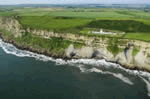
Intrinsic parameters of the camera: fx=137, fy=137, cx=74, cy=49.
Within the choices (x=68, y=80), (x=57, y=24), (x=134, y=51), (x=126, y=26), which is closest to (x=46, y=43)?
(x=57, y=24)

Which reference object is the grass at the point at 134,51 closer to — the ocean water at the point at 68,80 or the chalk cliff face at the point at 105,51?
the chalk cliff face at the point at 105,51

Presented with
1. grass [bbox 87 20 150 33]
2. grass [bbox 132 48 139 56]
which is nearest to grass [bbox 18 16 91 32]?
grass [bbox 87 20 150 33]

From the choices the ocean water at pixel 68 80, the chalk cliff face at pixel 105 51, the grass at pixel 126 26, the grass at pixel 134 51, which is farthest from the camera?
the grass at pixel 126 26

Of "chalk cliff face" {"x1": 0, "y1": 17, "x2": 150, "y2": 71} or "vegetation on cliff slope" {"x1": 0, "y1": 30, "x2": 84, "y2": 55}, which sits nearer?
"chalk cliff face" {"x1": 0, "y1": 17, "x2": 150, "y2": 71}

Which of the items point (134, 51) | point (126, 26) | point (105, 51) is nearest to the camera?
point (134, 51)

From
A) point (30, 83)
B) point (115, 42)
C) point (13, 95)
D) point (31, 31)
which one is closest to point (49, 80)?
point (30, 83)

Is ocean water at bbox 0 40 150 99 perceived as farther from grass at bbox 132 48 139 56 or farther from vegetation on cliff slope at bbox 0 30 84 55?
grass at bbox 132 48 139 56

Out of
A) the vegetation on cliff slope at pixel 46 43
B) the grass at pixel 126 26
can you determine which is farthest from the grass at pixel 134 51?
the vegetation on cliff slope at pixel 46 43

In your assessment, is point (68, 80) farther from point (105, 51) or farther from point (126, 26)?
point (126, 26)
